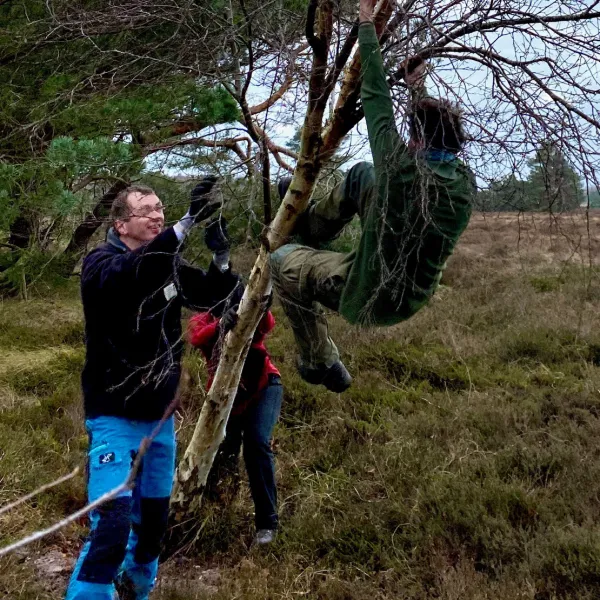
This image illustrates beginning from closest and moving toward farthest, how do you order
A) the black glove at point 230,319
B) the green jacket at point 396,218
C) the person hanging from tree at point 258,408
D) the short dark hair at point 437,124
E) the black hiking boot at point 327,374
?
the short dark hair at point 437,124 < the green jacket at point 396,218 < the black glove at point 230,319 < the black hiking boot at point 327,374 < the person hanging from tree at point 258,408

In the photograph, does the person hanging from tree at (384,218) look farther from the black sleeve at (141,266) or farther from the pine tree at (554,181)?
the black sleeve at (141,266)

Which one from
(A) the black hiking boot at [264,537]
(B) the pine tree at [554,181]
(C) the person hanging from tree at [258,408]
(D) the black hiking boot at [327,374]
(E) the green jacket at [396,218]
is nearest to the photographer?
(E) the green jacket at [396,218]

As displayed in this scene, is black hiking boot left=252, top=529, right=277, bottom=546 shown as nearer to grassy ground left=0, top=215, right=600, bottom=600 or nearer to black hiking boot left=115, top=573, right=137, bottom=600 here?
grassy ground left=0, top=215, right=600, bottom=600

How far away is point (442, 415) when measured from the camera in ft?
20.5

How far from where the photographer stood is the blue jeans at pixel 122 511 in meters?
2.83

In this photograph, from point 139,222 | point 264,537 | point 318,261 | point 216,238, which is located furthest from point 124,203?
point 264,537

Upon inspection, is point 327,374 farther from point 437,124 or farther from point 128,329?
point 437,124

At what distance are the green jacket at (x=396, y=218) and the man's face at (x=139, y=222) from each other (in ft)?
3.50

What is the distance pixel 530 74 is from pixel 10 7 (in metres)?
6.28

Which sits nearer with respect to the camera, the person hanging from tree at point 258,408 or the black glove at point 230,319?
the black glove at point 230,319

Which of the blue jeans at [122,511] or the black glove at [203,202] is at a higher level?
the black glove at [203,202]

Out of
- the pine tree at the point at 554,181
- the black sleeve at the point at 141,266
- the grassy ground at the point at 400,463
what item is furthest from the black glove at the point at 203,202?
the pine tree at the point at 554,181

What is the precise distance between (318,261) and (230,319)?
832 mm

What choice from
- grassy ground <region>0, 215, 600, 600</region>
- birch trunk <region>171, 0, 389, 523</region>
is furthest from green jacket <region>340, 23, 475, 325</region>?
birch trunk <region>171, 0, 389, 523</region>
